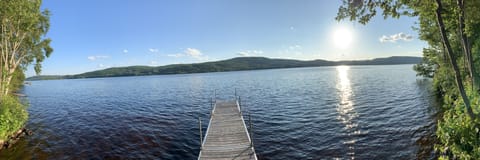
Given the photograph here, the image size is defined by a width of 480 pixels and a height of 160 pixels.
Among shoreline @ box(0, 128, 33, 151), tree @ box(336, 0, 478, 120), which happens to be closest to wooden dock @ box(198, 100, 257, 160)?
tree @ box(336, 0, 478, 120)

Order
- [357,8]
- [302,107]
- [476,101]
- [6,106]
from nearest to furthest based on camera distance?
[357,8] < [476,101] < [6,106] < [302,107]

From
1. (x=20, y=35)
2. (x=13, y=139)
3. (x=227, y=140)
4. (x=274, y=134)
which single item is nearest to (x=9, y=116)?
(x=13, y=139)

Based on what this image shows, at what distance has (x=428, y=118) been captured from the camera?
744 inches

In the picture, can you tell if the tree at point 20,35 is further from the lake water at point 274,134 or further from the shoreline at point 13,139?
the lake water at point 274,134

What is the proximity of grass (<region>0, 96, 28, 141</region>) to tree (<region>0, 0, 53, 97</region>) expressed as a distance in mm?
986

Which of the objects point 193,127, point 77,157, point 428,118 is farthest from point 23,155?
point 428,118

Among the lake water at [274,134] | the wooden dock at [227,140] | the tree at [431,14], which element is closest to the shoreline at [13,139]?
the lake water at [274,134]

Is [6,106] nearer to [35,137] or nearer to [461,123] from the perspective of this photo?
[35,137]

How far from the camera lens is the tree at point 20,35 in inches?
638

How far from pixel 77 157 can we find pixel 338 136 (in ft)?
57.1

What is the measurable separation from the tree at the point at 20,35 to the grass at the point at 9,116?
99 cm

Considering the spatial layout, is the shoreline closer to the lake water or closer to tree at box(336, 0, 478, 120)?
the lake water

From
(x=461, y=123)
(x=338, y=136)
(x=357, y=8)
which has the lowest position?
(x=338, y=136)

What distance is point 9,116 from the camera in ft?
48.8
